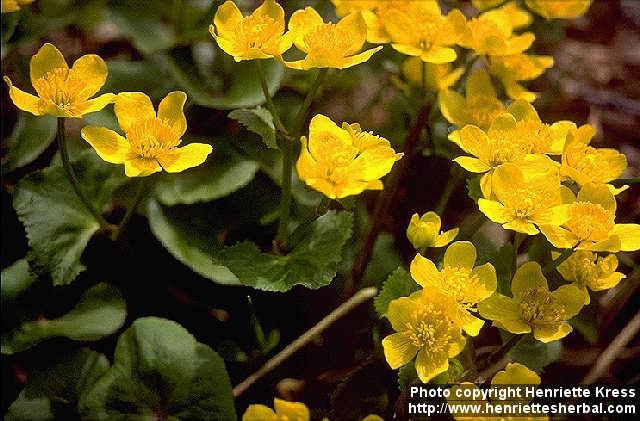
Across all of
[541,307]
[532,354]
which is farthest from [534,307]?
[532,354]

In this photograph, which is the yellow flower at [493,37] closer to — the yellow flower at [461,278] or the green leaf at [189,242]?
the yellow flower at [461,278]

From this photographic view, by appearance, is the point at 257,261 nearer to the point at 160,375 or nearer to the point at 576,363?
the point at 160,375

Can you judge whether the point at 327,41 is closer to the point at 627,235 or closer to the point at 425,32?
Answer: the point at 425,32

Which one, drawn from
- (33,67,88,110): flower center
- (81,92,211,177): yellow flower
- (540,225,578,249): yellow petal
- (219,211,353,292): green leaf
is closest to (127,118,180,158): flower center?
(81,92,211,177): yellow flower

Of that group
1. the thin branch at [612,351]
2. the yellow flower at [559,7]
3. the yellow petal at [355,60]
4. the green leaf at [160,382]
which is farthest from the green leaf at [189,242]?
the yellow flower at [559,7]

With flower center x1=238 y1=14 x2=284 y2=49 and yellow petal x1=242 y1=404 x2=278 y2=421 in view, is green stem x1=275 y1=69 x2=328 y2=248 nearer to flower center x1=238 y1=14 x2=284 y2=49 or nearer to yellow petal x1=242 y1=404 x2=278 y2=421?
flower center x1=238 y1=14 x2=284 y2=49

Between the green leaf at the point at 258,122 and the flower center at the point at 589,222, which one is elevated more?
the green leaf at the point at 258,122
